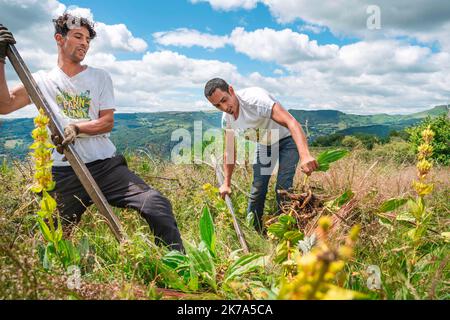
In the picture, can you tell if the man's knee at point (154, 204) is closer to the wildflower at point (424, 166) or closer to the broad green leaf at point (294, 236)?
the broad green leaf at point (294, 236)

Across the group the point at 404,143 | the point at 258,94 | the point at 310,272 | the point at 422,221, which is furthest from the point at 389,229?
the point at 404,143

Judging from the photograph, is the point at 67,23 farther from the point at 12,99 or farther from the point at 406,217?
the point at 406,217

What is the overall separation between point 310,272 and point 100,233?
2593 mm

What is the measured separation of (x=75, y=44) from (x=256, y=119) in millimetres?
1923

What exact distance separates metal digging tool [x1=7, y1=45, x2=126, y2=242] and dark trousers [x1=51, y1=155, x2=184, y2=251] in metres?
0.51

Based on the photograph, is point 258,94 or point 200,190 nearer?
point 258,94

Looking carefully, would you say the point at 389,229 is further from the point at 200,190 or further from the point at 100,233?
the point at 200,190

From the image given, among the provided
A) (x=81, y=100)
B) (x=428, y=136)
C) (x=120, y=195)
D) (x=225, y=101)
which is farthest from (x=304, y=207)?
(x=81, y=100)

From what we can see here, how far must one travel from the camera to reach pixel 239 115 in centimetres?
423

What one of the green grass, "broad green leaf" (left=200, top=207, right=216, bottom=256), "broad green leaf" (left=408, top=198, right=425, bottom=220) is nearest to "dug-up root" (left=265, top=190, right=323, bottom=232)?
the green grass

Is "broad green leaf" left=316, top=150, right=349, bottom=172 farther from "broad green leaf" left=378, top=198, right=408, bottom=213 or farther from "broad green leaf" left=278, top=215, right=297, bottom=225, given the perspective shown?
"broad green leaf" left=278, top=215, right=297, bottom=225

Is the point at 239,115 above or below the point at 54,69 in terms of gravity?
below

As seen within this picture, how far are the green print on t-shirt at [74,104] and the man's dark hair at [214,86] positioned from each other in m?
1.21
